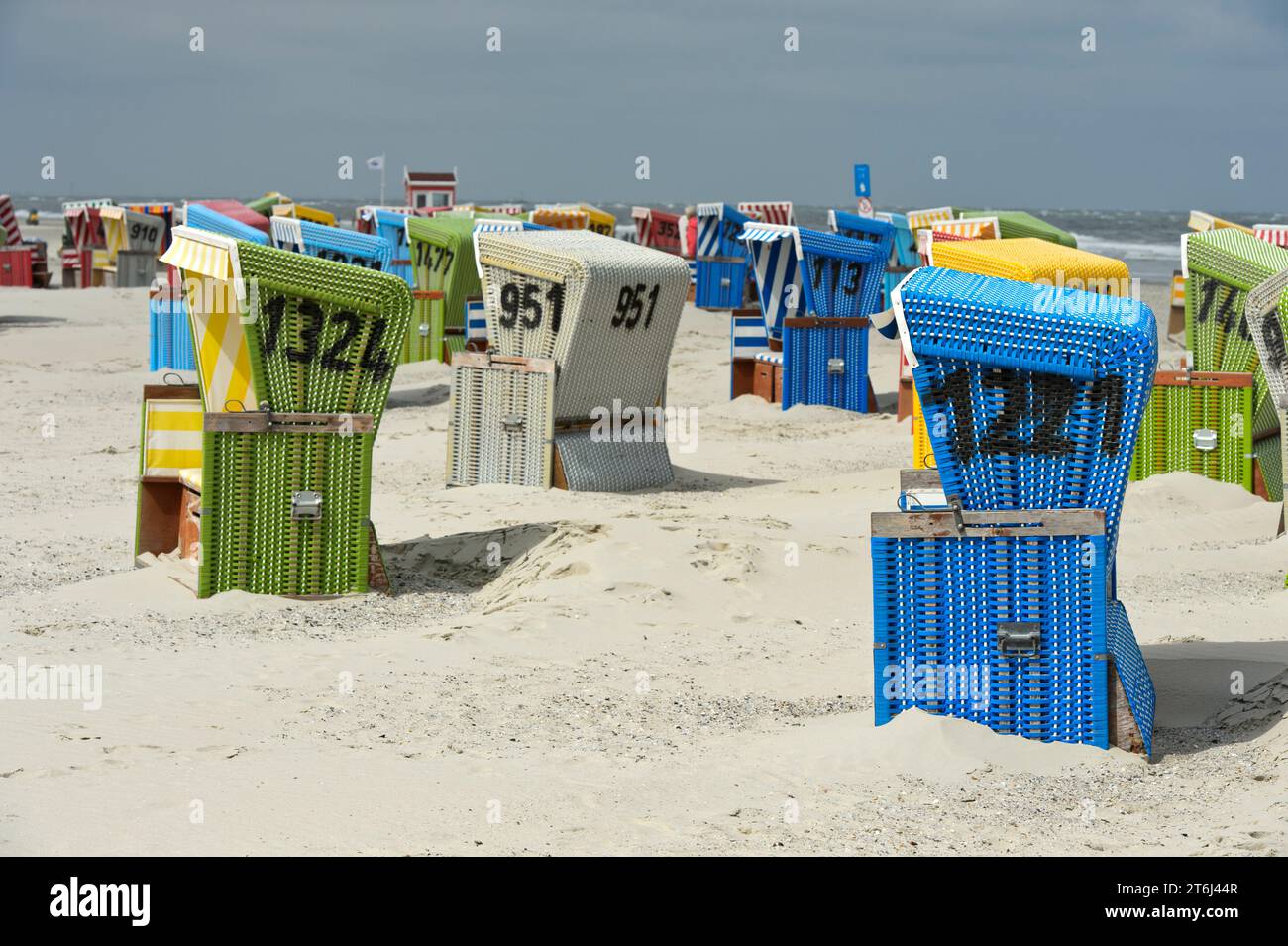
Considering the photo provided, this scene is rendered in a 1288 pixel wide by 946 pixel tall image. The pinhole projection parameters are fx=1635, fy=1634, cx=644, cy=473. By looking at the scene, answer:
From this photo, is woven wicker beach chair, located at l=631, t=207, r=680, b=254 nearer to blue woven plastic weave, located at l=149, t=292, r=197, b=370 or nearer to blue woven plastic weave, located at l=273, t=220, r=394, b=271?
blue woven plastic weave, located at l=149, t=292, r=197, b=370

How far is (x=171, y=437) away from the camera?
9477 millimetres

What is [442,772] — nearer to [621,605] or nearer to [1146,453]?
[621,605]

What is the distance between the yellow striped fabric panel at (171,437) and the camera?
941 cm

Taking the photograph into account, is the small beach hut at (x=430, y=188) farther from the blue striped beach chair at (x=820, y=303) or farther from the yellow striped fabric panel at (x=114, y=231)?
the blue striped beach chair at (x=820, y=303)

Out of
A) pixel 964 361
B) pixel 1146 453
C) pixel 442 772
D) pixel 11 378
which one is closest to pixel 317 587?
pixel 442 772

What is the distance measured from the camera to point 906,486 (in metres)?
6.93

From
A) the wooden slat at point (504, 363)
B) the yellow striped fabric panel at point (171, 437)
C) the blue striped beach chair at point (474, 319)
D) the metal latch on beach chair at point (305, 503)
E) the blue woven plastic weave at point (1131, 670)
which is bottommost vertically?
the blue woven plastic weave at point (1131, 670)

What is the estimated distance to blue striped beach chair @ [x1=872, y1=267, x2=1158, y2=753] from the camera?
595 centimetres

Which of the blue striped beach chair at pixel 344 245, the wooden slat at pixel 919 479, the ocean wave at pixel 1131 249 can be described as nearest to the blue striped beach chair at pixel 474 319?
the blue striped beach chair at pixel 344 245

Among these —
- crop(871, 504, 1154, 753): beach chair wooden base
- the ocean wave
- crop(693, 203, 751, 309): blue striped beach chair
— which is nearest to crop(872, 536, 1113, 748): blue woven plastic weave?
crop(871, 504, 1154, 753): beach chair wooden base

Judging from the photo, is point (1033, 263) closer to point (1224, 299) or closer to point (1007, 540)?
point (1224, 299)

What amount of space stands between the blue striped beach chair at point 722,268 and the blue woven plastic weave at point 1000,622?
76.8ft

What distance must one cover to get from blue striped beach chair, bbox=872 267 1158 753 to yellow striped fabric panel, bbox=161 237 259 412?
3.98 meters
